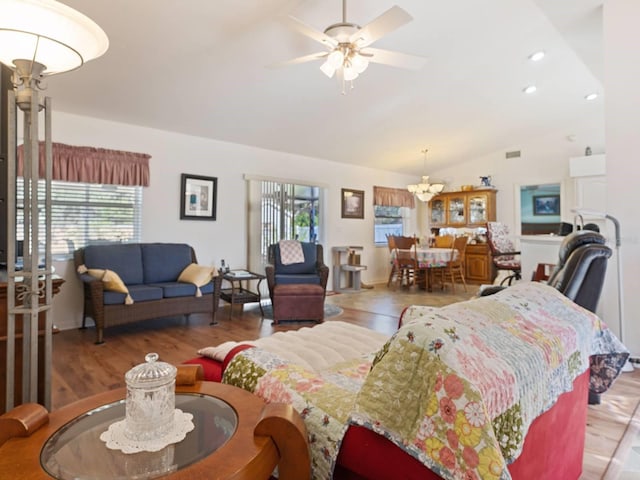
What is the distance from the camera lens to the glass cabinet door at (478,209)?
7.64 metres

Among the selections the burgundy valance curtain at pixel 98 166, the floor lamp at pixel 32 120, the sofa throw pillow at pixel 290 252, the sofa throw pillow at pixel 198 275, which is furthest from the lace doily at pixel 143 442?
the sofa throw pillow at pixel 290 252

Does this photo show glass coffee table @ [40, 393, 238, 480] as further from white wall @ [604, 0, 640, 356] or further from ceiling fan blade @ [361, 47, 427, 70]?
white wall @ [604, 0, 640, 356]

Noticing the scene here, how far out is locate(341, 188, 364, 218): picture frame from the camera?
696 centimetres

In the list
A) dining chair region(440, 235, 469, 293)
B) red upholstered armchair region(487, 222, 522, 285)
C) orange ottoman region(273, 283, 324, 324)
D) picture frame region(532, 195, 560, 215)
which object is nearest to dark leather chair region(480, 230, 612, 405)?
orange ottoman region(273, 283, 324, 324)

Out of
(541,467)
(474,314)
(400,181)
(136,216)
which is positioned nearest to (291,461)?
(474,314)

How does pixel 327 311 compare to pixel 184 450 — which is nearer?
pixel 184 450

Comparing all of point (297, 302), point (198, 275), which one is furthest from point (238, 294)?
point (297, 302)

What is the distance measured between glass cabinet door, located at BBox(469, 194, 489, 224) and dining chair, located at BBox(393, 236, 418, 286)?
6.03ft

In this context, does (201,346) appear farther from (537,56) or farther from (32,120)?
(537,56)

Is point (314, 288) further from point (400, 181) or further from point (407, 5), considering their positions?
point (400, 181)

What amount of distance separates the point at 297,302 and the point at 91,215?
2631 mm

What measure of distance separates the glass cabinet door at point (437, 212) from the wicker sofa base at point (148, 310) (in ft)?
18.9

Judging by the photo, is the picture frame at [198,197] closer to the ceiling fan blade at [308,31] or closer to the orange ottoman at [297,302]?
the orange ottoman at [297,302]

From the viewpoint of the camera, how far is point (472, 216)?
7824 millimetres
